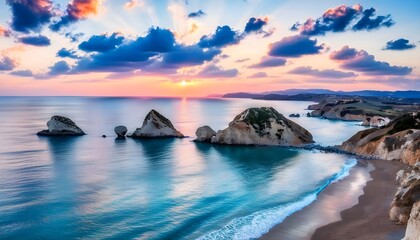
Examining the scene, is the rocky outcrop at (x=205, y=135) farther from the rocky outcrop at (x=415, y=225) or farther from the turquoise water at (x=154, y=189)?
the rocky outcrop at (x=415, y=225)

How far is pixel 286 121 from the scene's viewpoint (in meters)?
74.6

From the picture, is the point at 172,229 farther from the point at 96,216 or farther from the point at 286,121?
the point at 286,121

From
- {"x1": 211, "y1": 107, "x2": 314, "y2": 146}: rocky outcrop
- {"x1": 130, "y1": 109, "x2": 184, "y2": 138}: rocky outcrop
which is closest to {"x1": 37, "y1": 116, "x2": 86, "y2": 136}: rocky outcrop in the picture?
{"x1": 130, "y1": 109, "x2": 184, "y2": 138}: rocky outcrop

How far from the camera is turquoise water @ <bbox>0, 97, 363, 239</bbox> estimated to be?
24719 millimetres

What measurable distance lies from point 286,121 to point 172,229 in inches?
2120

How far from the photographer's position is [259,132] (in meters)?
71.4

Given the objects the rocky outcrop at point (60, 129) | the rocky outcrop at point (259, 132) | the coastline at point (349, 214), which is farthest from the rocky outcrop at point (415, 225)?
the rocky outcrop at point (60, 129)

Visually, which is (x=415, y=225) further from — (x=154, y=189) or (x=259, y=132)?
(x=259, y=132)

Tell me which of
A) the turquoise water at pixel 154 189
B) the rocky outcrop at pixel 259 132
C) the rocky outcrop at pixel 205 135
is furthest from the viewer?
the rocky outcrop at pixel 205 135

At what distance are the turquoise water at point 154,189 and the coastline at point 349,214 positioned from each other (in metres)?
1.30

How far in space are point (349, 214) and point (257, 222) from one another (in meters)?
7.53

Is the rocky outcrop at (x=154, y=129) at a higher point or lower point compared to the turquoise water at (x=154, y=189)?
higher

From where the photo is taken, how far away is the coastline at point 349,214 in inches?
916

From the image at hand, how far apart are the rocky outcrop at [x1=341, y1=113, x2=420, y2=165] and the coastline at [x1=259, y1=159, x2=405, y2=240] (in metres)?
8.17
